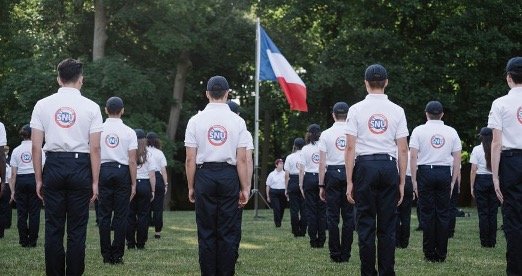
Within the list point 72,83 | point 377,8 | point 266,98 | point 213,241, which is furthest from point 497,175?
point 266,98

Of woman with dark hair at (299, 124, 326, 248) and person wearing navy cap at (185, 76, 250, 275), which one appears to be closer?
person wearing navy cap at (185, 76, 250, 275)

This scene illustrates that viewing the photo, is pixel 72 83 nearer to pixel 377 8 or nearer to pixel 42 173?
pixel 42 173

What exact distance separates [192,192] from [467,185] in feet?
127

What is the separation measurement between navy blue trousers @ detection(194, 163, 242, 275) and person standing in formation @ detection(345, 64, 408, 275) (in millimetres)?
1331

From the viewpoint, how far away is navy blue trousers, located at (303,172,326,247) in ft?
50.9

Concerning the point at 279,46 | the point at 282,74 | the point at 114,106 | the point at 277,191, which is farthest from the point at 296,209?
the point at 279,46

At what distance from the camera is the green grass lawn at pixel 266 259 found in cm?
1109

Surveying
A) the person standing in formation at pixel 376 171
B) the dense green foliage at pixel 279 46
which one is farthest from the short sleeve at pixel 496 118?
the dense green foliage at pixel 279 46

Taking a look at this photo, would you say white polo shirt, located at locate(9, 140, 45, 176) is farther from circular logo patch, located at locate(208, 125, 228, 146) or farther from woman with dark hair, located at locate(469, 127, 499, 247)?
woman with dark hair, located at locate(469, 127, 499, 247)

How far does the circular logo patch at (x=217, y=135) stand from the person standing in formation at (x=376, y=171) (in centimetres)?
139

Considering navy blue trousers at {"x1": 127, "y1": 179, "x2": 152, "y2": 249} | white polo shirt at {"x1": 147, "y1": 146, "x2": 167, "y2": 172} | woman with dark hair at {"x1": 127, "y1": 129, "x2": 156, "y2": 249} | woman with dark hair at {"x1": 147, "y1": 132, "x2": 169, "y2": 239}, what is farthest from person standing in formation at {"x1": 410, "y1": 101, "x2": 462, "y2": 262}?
white polo shirt at {"x1": 147, "y1": 146, "x2": 167, "y2": 172}

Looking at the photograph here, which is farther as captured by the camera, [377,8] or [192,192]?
[377,8]

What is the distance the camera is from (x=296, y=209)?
1972 cm

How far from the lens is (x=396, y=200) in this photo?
29.4ft
